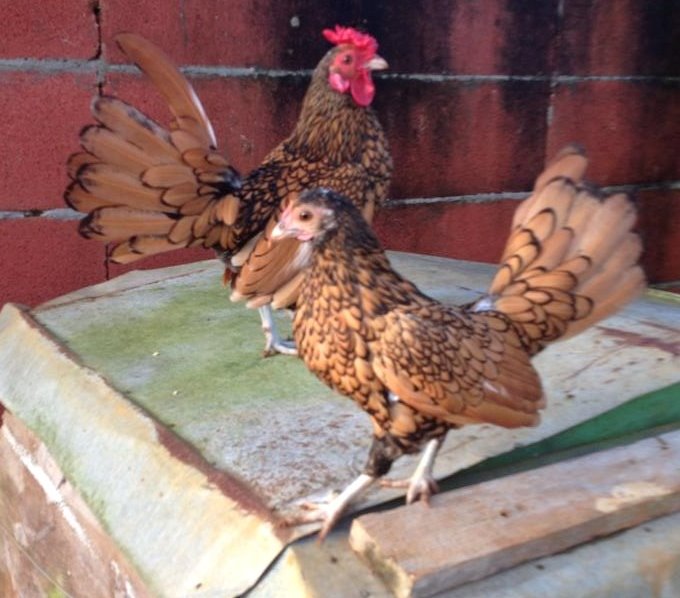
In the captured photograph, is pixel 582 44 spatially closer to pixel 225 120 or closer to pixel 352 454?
pixel 225 120

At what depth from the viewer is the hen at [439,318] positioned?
40.8 inches

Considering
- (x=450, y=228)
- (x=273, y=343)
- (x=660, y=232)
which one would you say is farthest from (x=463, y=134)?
(x=273, y=343)

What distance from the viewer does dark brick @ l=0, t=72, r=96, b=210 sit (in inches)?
91.5

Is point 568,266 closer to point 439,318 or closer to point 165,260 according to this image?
point 439,318

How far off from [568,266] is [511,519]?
398 mm

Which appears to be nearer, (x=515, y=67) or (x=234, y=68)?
(x=234, y=68)

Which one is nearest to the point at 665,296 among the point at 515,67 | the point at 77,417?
the point at 515,67

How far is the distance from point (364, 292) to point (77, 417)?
85 cm

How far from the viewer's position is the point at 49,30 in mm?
2316

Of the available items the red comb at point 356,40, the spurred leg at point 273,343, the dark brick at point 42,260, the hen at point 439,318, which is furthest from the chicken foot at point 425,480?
the dark brick at point 42,260

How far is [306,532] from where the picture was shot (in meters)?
1.10

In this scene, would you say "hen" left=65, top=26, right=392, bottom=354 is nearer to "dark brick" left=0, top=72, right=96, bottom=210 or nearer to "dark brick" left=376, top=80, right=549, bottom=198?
"dark brick" left=0, top=72, right=96, bottom=210

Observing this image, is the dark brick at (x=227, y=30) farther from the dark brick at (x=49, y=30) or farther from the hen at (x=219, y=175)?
the hen at (x=219, y=175)

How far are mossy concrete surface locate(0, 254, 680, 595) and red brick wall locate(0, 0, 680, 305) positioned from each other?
0.53 metres
